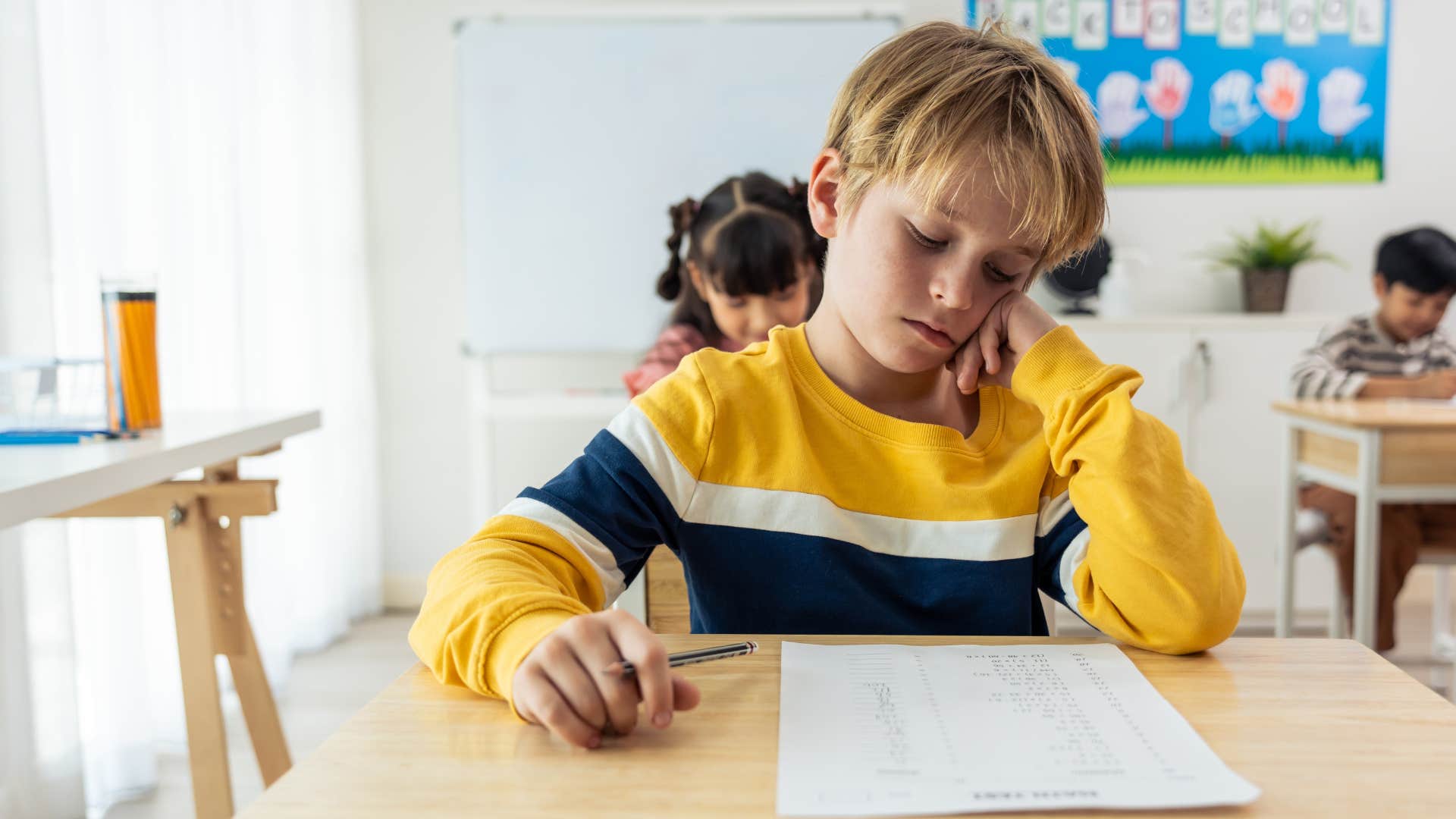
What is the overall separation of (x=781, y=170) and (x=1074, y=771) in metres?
3.12

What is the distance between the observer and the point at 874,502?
938 millimetres

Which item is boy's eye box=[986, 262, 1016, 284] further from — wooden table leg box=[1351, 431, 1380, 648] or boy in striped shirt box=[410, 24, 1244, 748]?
wooden table leg box=[1351, 431, 1380, 648]

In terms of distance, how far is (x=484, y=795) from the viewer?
0.49 metres

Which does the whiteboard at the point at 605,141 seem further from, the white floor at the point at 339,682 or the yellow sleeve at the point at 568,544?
the yellow sleeve at the point at 568,544

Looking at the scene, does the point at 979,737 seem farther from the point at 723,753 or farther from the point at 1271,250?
the point at 1271,250

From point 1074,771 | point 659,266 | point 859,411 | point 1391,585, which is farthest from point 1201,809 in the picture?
point 659,266

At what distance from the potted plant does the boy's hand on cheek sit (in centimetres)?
289

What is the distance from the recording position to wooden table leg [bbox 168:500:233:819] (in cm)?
161

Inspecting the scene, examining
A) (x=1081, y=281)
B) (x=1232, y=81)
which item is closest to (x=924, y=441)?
(x=1081, y=281)

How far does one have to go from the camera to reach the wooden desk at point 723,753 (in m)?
0.48

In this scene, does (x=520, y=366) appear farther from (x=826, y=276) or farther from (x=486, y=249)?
(x=826, y=276)

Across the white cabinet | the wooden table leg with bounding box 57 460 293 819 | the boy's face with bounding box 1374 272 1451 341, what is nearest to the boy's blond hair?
the wooden table leg with bounding box 57 460 293 819

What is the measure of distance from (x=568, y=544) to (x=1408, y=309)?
3103 millimetres

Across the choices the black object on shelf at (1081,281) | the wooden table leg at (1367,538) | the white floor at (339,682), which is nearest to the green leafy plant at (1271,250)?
the black object on shelf at (1081,281)
